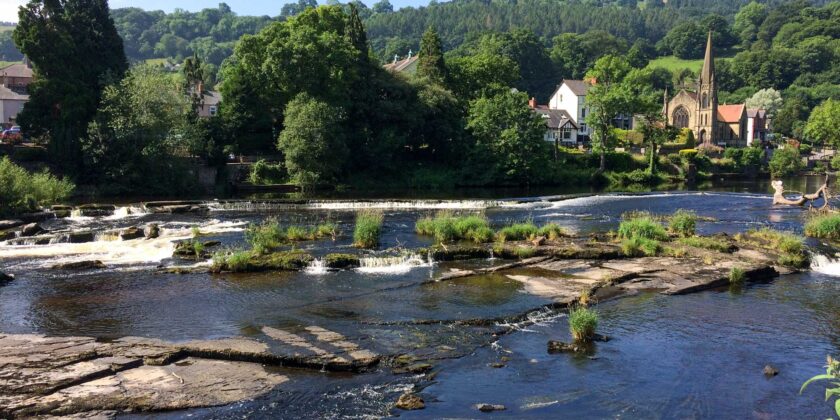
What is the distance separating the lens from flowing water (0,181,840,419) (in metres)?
16.6

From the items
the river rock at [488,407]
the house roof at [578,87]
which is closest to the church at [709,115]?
the house roof at [578,87]

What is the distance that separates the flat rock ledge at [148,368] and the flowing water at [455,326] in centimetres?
68

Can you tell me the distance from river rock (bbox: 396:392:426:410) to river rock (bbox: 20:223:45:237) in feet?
101

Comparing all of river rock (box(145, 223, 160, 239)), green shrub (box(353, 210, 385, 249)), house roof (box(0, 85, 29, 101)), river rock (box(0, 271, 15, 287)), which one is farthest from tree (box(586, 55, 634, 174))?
house roof (box(0, 85, 29, 101))

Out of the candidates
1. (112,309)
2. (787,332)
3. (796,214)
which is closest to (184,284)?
(112,309)

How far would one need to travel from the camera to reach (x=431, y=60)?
3147 inches

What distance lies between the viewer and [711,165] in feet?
297

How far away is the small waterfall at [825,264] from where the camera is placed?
31047 mm

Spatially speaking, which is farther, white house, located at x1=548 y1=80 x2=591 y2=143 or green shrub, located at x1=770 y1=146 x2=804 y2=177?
white house, located at x1=548 y1=80 x2=591 y2=143

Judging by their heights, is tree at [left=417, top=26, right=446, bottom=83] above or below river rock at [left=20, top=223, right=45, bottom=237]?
above

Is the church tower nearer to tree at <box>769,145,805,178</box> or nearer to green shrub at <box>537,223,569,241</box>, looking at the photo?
tree at <box>769,145,805,178</box>

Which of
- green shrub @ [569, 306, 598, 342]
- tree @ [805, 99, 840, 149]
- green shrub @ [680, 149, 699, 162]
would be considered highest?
tree @ [805, 99, 840, 149]

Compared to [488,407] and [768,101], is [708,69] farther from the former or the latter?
[488,407]

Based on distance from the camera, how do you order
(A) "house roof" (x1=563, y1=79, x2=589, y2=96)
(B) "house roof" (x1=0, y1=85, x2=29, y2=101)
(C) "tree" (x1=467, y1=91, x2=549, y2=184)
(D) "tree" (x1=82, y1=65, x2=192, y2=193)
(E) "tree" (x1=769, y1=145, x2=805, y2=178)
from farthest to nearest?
1. (A) "house roof" (x1=563, y1=79, x2=589, y2=96)
2. (B) "house roof" (x1=0, y1=85, x2=29, y2=101)
3. (E) "tree" (x1=769, y1=145, x2=805, y2=178)
4. (C) "tree" (x1=467, y1=91, x2=549, y2=184)
5. (D) "tree" (x1=82, y1=65, x2=192, y2=193)
